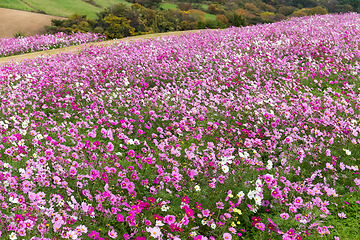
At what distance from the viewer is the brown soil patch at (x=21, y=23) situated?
24891mm

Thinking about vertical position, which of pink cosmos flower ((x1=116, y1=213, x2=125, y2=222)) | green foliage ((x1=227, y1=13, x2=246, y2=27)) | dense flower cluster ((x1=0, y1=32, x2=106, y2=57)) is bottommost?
dense flower cluster ((x1=0, y1=32, x2=106, y2=57))

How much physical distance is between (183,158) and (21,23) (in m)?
29.3

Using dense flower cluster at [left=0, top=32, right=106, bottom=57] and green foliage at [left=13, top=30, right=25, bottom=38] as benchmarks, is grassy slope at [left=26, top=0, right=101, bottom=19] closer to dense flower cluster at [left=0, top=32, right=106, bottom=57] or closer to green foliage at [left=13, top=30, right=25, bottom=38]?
green foliage at [left=13, top=30, right=25, bottom=38]

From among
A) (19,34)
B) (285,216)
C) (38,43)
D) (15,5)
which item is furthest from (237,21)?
(15,5)

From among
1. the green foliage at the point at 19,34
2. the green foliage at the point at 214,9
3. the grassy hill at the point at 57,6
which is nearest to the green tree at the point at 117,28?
the green foliage at the point at 19,34

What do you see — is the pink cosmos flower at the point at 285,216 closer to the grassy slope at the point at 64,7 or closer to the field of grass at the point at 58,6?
the field of grass at the point at 58,6

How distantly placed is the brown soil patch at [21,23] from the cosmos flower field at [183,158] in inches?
792

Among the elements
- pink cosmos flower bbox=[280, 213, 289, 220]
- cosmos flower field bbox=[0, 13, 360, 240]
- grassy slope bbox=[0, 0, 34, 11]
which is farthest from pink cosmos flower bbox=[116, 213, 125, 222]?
grassy slope bbox=[0, 0, 34, 11]

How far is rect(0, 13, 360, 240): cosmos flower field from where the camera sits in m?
3.02

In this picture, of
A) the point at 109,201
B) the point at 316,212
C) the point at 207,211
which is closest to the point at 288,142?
the point at 316,212

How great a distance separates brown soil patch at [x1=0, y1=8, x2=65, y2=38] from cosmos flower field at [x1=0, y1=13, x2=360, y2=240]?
20.1 metres

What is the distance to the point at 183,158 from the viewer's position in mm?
4473

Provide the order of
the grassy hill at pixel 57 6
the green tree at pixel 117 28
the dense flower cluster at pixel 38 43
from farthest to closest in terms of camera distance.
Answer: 1. the grassy hill at pixel 57 6
2. the green tree at pixel 117 28
3. the dense flower cluster at pixel 38 43

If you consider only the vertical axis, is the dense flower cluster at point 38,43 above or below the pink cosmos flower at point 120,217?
below
